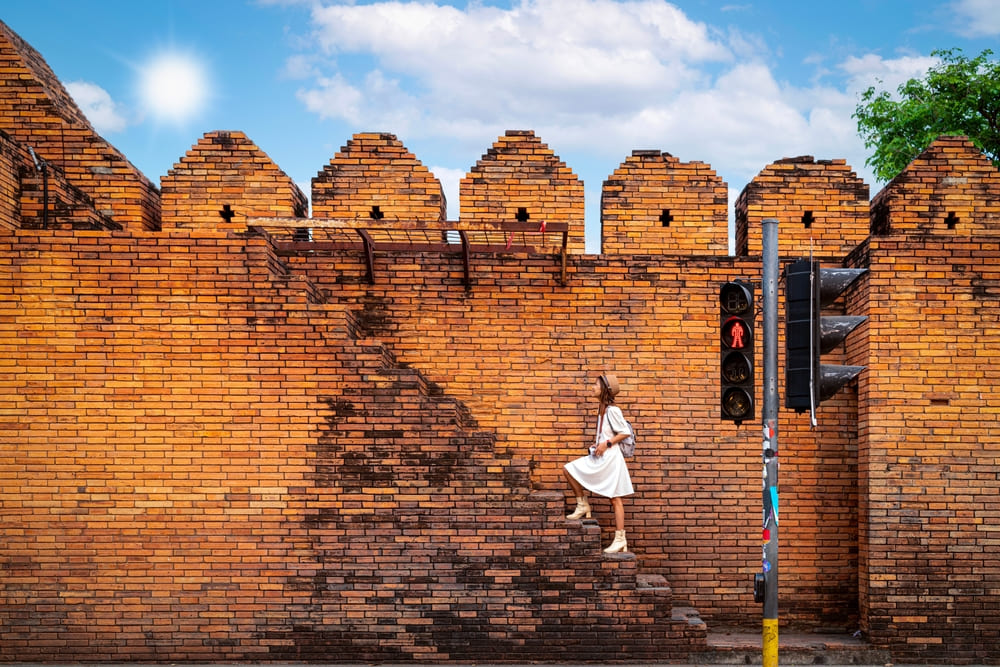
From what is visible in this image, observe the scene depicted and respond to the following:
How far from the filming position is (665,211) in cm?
899

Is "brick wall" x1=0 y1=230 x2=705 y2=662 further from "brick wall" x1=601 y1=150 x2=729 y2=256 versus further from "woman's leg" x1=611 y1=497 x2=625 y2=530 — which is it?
"brick wall" x1=601 y1=150 x2=729 y2=256

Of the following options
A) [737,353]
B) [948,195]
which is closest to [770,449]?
[737,353]

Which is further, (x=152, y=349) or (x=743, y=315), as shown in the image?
(x=152, y=349)

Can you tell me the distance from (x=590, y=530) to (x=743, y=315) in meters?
2.90

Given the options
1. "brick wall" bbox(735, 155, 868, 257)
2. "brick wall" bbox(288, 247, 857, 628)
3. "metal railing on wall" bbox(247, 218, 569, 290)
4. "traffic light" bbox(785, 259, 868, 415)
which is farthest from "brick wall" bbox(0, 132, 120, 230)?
"brick wall" bbox(735, 155, 868, 257)

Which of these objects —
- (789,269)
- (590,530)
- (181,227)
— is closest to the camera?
(789,269)

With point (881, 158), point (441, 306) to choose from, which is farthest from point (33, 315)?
point (881, 158)

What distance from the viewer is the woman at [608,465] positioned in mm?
7816

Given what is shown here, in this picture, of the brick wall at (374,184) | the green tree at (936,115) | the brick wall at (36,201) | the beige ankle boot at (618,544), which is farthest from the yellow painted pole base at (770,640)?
the green tree at (936,115)

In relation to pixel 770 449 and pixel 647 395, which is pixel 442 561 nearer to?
pixel 647 395

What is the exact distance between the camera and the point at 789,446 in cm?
857

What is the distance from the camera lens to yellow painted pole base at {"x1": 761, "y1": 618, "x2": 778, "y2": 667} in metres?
5.31

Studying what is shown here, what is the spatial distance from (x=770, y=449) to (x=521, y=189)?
458cm

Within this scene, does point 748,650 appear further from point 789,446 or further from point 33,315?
point 33,315
